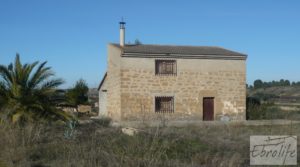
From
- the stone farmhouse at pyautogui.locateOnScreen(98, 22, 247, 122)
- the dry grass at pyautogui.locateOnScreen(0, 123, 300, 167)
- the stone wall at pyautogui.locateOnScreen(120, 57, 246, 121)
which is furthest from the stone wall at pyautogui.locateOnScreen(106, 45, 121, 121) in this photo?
the dry grass at pyautogui.locateOnScreen(0, 123, 300, 167)

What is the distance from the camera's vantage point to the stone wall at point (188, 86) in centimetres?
3083

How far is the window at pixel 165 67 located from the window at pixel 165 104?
1.77 meters

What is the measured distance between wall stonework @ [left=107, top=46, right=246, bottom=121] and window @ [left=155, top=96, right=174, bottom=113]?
28cm

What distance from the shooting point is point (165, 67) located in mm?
31875

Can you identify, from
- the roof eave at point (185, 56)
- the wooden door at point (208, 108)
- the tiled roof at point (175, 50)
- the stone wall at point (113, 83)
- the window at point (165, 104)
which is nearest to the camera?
the roof eave at point (185, 56)

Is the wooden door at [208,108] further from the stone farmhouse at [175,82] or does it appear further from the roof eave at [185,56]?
the roof eave at [185,56]

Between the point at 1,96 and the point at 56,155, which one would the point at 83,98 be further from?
the point at 56,155

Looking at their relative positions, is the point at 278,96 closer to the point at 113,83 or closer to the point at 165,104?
the point at 165,104

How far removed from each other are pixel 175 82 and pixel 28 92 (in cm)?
1490

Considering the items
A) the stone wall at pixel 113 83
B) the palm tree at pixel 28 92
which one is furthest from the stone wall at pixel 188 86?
the palm tree at pixel 28 92

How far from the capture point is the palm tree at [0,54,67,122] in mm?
18094

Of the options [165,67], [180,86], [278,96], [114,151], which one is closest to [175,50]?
[165,67]

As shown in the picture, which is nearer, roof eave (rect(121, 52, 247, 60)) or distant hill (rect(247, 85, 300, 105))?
roof eave (rect(121, 52, 247, 60))

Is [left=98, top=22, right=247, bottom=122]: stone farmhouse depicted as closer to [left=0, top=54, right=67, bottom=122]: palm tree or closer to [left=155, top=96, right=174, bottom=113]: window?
[left=155, top=96, right=174, bottom=113]: window
